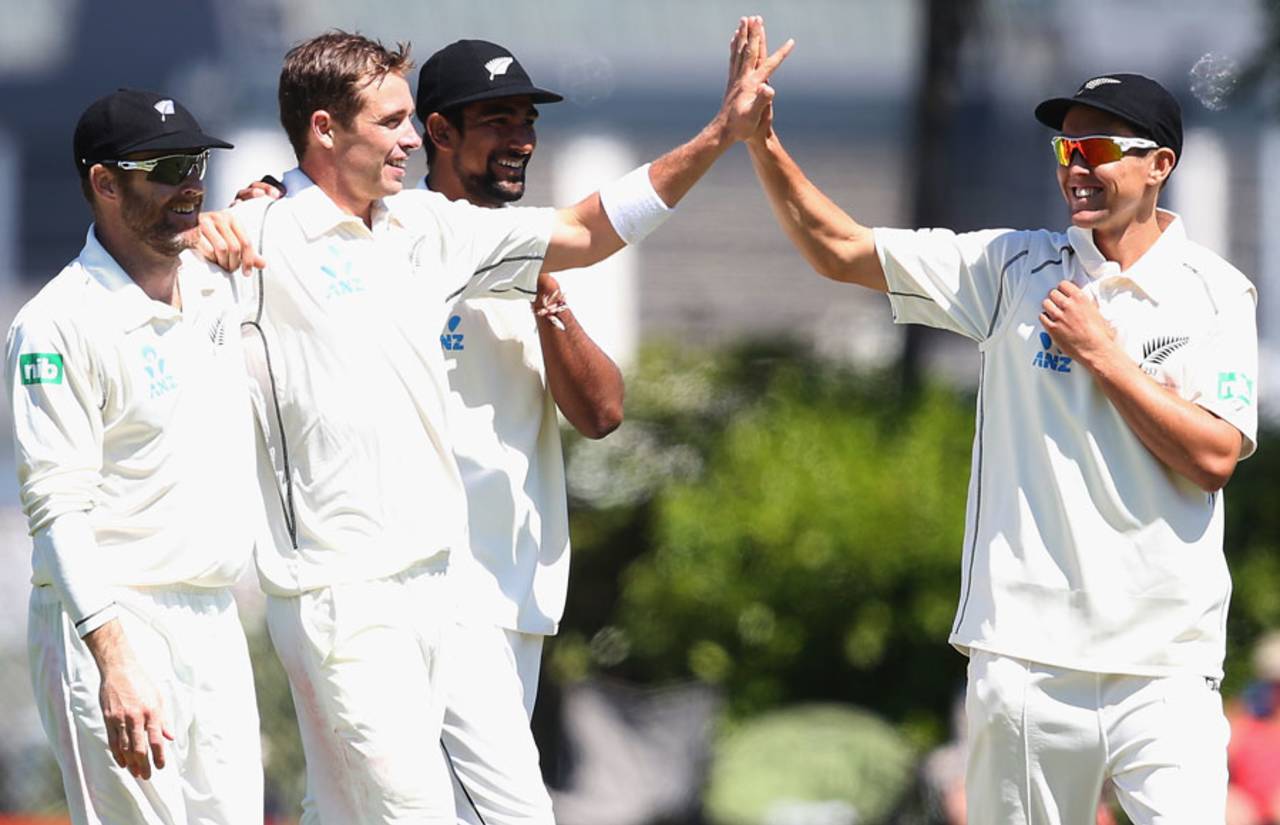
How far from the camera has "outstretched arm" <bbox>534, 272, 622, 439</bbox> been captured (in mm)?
5121

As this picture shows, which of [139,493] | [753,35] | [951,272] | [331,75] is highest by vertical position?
[753,35]

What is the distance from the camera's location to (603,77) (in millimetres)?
16453

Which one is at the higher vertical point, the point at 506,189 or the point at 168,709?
the point at 506,189

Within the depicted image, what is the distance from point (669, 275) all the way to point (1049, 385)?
1147 cm

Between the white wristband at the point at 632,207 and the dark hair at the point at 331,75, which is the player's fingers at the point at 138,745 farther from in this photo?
the white wristband at the point at 632,207

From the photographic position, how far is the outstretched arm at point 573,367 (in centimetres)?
512

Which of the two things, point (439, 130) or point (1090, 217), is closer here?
point (1090, 217)

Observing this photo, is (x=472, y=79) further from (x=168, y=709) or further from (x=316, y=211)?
(x=168, y=709)

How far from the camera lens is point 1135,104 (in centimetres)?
484

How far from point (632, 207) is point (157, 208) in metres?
1.11

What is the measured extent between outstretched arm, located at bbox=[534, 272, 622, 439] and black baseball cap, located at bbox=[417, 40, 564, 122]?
1.46 ft

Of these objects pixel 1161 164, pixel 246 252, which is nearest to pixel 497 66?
pixel 246 252

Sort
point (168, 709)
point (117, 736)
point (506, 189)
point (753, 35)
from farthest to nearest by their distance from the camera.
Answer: point (506, 189)
point (753, 35)
point (168, 709)
point (117, 736)

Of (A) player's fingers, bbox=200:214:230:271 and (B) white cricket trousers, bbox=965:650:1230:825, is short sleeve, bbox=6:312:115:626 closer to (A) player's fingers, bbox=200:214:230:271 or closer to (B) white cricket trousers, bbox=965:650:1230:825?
(A) player's fingers, bbox=200:214:230:271
